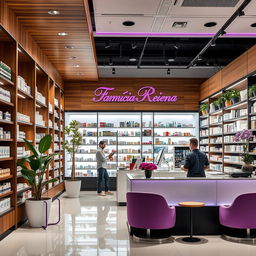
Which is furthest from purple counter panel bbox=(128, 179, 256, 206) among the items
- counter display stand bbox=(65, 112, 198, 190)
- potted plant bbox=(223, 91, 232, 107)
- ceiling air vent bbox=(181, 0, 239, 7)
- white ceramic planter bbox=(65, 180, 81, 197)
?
counter display stand bbox=(65, 112, 198, 190)

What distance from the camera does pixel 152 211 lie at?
224 inches

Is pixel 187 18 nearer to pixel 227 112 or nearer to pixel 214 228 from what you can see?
pixel 227 112

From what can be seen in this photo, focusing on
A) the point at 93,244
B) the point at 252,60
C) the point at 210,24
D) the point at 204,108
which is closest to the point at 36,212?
the point at 93,244

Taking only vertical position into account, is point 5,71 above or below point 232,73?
below

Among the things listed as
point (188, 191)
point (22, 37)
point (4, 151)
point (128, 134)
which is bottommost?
point (188, 191)

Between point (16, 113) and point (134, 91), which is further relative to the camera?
point (134, 91)

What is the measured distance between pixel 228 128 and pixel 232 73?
4.86 ft

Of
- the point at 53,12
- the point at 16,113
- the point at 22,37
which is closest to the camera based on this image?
the point at 53,12

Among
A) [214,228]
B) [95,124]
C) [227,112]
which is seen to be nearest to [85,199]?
[95,124]

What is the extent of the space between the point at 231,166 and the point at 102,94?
523cm

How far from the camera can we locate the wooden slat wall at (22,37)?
6.12m

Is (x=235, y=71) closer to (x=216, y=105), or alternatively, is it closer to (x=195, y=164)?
(x=216, y=105)

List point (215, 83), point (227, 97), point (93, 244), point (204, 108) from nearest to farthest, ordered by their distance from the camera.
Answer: point (93, 244) → point (227, 97) → point (215, 83) → point (204, 108)

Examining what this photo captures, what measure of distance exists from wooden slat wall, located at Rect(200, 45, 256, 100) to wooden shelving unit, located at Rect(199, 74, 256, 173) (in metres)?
0.14
